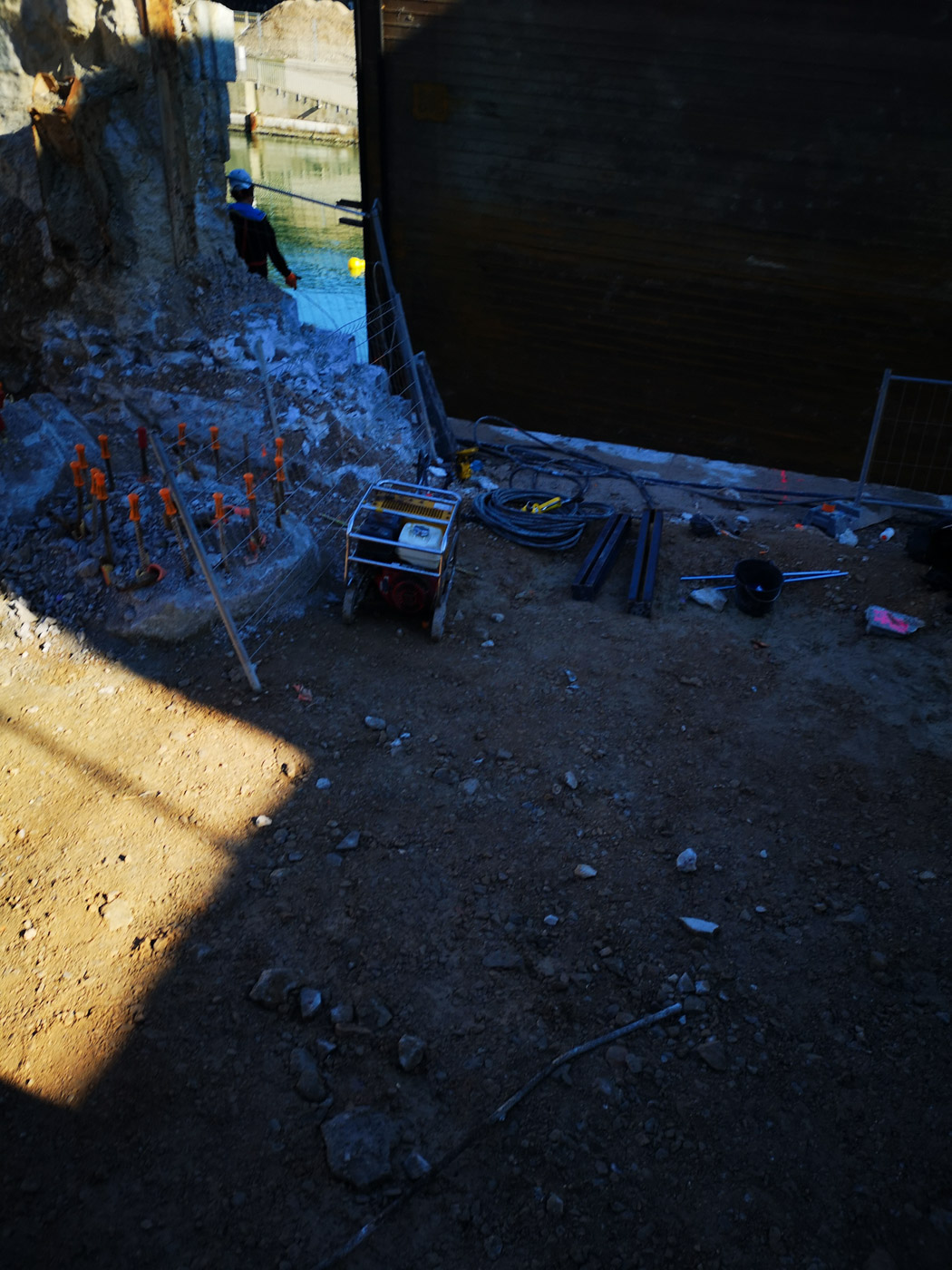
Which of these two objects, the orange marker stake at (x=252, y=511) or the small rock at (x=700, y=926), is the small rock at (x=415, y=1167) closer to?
the small rock at (x=700, y=926)

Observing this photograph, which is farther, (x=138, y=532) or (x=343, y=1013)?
(x=138, y=532)

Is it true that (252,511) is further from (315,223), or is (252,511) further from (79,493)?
(315,223)

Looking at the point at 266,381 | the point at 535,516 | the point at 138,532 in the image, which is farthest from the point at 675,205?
the point at 138,532

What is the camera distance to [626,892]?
4715mm

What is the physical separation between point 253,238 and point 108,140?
181 cm

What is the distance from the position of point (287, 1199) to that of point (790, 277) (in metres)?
9.19

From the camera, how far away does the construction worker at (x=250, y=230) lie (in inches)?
361

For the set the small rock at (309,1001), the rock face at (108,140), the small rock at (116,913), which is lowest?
the small rock at (116,913)

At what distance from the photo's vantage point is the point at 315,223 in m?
20.5

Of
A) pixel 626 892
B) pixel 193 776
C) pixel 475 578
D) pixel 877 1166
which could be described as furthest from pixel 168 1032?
pixel 475 578

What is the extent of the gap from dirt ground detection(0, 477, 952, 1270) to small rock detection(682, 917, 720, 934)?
0.16 feet

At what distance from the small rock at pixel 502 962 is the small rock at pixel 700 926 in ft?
2.98

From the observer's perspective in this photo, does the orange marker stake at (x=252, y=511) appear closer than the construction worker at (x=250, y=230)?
Yes

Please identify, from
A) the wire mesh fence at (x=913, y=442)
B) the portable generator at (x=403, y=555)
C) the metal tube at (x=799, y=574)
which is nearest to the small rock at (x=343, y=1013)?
the portable generator at (x=403, y=555)
